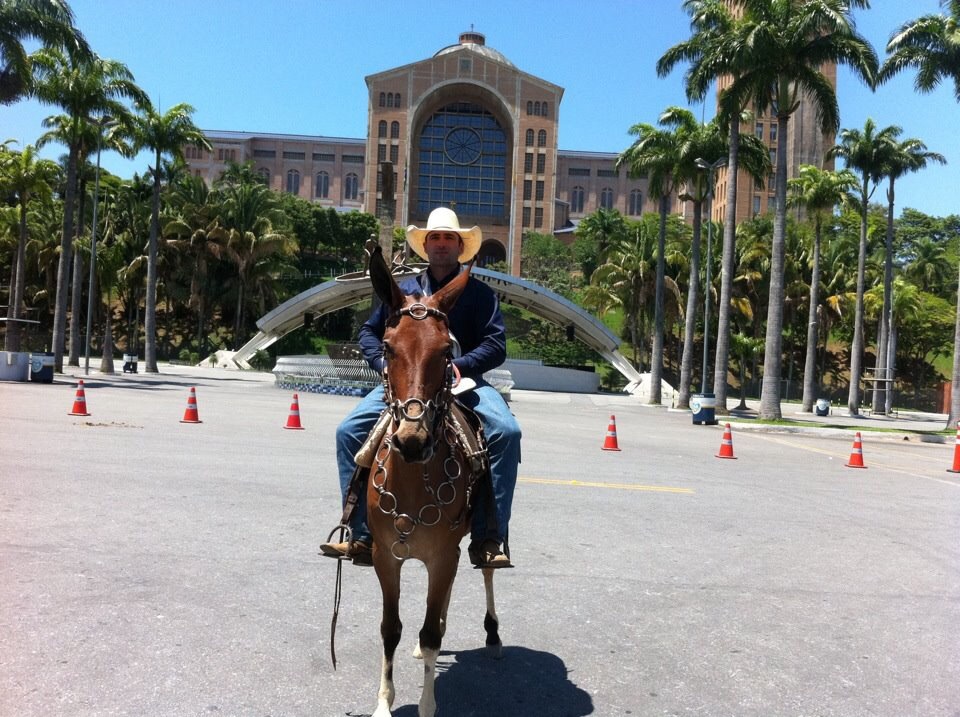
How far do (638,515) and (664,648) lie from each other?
471cm

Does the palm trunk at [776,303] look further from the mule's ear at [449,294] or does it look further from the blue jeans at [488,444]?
the mule's ear at [449,294]

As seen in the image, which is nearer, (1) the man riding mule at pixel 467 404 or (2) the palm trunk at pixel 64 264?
(1) the man riding mule at pixel 467 404

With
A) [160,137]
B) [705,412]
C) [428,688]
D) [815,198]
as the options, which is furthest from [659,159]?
[428,688]

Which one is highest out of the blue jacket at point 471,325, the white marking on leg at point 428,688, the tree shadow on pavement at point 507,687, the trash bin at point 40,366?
the blue jacket at point 471,325

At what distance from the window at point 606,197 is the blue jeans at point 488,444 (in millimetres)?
125136

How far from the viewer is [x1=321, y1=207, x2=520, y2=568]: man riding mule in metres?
4.67

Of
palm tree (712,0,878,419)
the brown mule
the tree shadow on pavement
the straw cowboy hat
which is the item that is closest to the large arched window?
palm tree (712,0,878,419)

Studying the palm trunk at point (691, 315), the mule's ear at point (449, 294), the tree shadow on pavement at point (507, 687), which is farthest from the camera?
the palm trunk at point (691, 315)

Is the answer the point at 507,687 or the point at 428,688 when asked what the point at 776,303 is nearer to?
the point at 507,687

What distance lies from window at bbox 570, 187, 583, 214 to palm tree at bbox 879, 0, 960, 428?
314 ft

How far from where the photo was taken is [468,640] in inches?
217

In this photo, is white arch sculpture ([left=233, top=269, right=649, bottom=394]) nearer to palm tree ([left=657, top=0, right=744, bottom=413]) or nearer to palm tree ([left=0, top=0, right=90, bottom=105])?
palm tree ([left=657, top=0, right=744, bottom=413])

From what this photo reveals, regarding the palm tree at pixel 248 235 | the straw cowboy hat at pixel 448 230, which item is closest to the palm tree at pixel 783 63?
the straw cowboy hat at pixel 448 230

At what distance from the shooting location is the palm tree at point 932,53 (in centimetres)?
3100
